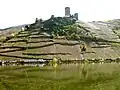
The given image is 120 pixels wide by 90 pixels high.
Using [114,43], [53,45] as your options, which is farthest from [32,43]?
[114,43]

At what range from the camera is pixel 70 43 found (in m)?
106

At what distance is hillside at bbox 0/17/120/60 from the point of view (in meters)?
95.3

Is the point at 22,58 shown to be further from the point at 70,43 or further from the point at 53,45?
the point at 70,43

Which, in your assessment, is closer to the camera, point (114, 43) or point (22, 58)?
point (22, 58)

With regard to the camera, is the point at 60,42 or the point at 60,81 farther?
the point at 60,42

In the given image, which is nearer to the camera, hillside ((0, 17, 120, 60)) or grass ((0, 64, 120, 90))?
grass ((0, 64, 120, 90))

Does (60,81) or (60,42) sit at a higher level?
(60,42)

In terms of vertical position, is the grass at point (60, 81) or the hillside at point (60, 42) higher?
the hillside at point (60, 42)

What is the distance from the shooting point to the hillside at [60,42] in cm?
9534

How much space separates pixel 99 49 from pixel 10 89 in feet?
255

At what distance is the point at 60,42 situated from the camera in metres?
104

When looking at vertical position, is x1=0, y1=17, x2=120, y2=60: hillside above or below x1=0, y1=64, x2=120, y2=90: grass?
above

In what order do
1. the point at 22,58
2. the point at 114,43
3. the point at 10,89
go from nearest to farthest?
1. the point at 10,89
2. the point at 22,58
3. the point at 114,43

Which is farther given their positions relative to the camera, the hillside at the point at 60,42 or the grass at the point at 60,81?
the hillside at the point at 60,42
